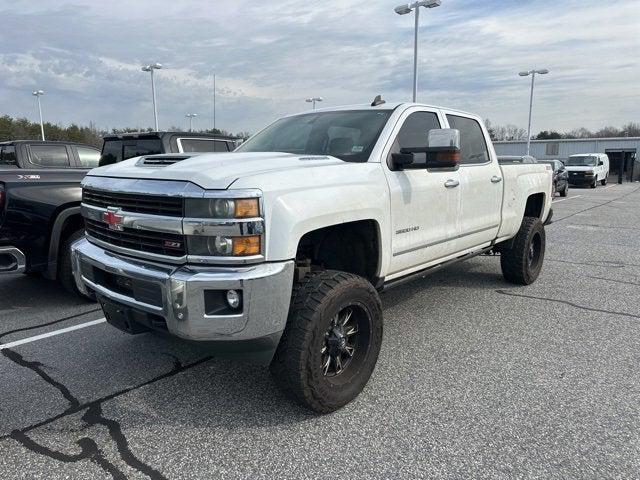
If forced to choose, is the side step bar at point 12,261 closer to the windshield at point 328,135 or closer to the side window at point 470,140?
the windshield at point 328,135

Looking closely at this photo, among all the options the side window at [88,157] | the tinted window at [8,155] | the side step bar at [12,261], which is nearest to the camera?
the side step bar at [12,261]

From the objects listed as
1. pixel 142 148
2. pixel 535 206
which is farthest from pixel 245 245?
pixel 142 148

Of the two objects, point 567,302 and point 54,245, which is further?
point 567,302

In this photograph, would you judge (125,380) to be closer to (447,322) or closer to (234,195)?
(234,195)

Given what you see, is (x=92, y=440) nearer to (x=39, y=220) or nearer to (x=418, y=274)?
(x=418, y=274)

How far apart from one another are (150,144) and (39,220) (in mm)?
2437

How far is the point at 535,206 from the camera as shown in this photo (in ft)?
21.1

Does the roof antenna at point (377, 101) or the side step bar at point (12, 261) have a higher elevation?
the roof antenna at point (377, 101)

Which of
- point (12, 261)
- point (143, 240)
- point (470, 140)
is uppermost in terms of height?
point (470, 140)

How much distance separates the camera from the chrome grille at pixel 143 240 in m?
2.76

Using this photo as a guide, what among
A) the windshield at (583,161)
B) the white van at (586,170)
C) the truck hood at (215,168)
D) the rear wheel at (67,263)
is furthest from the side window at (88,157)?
the windshield at (583,161)

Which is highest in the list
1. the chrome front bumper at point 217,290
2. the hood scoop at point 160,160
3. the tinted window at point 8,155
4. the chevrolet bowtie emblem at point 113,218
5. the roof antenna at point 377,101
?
the roof antenna at point 377,101

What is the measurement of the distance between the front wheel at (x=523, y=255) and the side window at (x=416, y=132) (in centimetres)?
206

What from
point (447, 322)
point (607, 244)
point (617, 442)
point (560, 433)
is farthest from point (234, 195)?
point (607, 244)
